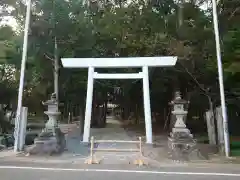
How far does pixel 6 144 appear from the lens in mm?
16156

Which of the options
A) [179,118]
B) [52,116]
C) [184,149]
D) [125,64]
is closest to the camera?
[184,149]

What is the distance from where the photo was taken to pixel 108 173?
27.8 feet

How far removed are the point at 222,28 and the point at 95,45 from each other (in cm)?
806

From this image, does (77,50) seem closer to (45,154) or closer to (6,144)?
(6,144)

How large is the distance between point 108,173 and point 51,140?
4.76m

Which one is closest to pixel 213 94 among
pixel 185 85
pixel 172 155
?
pixel 185 85

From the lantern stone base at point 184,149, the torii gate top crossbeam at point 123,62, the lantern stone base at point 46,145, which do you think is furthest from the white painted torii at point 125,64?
the lantern stone base at point 184,149

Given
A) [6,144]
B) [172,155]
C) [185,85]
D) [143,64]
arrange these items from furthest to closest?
[185,85]
[6,144]
[143,64]
[172,155]

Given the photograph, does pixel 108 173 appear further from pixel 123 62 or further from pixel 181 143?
pixel 123 62

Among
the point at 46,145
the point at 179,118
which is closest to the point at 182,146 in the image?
the point at 179,118

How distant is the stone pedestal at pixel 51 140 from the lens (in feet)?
40.2

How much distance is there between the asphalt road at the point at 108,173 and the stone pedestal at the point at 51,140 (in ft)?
7.96

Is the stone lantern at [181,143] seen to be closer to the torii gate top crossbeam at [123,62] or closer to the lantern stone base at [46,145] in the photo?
the torii gate top crossbeam at [123,62]

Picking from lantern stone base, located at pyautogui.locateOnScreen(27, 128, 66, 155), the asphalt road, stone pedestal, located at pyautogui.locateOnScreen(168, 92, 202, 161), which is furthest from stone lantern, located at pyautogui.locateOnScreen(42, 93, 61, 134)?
stone pedestal, located at pyautogui.locateOnScreen(168, 92, 202, 161)
